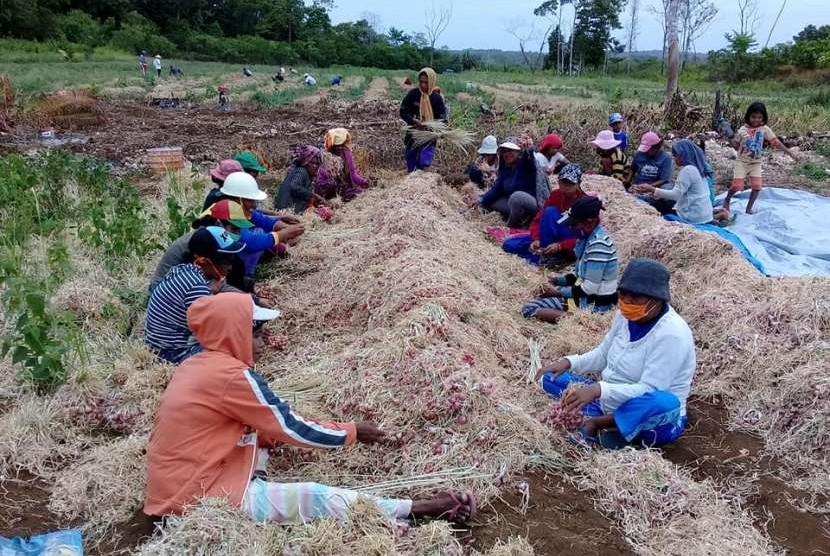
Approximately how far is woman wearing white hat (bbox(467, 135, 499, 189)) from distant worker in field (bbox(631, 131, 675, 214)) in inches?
64.1

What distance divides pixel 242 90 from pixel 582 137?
663 inches

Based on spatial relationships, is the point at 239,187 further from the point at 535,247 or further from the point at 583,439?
the point at 583,439

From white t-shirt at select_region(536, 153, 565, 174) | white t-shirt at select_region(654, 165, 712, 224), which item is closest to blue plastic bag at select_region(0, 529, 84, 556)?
white t-shirt at select_region(654, 165, 712, 224)

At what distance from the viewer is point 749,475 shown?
10.2ft

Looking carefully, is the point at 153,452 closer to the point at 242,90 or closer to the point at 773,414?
the point at 773,414

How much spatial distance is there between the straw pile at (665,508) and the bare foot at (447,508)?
23.5 inches

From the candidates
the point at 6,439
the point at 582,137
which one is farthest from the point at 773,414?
the point at 582,137

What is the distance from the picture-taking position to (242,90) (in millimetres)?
Result: 23938

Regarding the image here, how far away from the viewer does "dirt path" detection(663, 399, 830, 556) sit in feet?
8.87

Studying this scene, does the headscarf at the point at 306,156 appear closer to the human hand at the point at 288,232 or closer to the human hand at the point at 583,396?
the human hand at the point at 288,232

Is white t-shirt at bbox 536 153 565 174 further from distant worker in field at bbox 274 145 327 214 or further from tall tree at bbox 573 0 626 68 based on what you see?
tall tree at bbox 573 0 626 68

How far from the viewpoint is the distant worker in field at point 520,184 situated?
6777 millimetres

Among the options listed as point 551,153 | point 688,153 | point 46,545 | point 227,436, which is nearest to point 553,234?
point 688,153

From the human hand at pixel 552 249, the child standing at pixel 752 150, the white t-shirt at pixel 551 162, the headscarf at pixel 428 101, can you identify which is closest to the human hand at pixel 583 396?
the human hand at pixel 552 249
